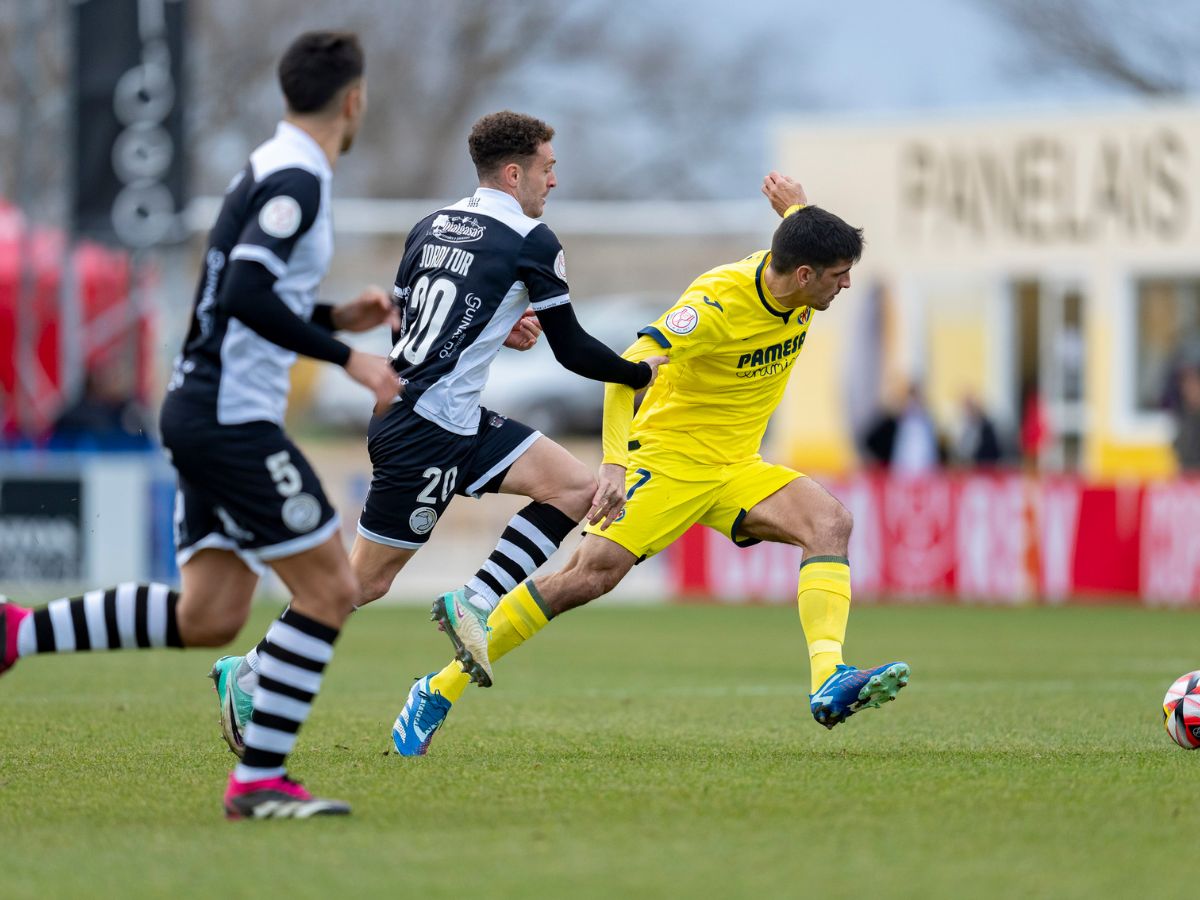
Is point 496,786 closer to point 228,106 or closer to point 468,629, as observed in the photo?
point 468,629

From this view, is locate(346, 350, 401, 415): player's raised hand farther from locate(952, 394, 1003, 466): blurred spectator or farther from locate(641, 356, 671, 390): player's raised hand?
locate(952, 394, 1003, 466): blurred spectator

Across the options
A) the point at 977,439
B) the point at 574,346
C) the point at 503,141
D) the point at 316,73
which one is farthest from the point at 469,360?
the point at 977,439

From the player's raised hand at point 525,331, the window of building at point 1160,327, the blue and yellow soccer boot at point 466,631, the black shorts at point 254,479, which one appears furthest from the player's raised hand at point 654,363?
the window of building at point 1160,327

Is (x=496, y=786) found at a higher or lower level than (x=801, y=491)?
lower

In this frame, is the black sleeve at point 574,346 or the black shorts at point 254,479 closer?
the black shorts at point 254,479

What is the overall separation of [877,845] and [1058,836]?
558 mm

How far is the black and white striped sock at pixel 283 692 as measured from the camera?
5.93 metres

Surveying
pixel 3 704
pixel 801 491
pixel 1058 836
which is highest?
pixel 801 491

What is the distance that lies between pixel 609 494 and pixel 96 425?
43.6 ft

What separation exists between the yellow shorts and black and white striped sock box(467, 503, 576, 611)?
11.4 inches

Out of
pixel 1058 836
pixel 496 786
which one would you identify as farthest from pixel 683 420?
pixel 1058 836

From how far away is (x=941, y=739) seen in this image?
8125 millimetres

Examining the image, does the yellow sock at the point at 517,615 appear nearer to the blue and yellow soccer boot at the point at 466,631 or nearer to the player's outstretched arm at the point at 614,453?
the player's outstretched arm at the point at 614,453

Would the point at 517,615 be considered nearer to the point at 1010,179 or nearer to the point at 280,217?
the point at 280,217
